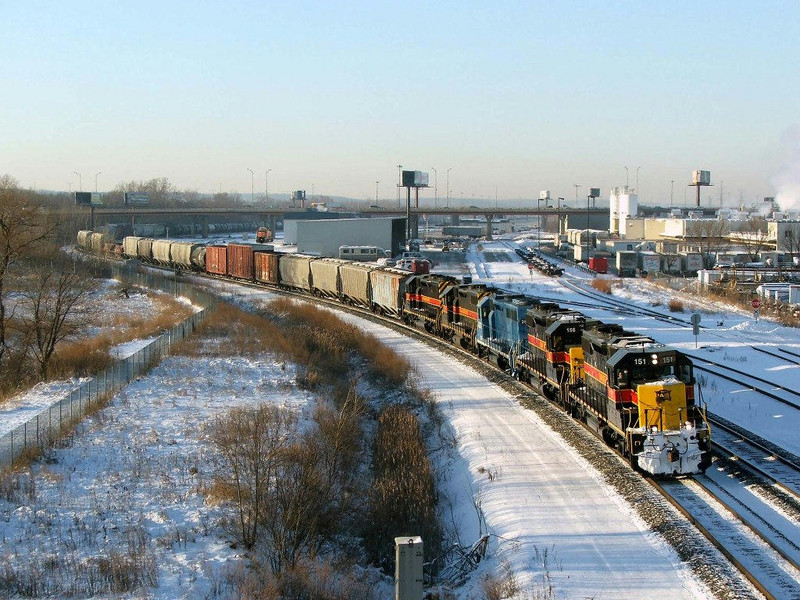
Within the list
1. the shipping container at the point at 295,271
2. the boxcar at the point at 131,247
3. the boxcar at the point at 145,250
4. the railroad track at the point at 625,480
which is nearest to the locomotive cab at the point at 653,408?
the railroad track at the point at 625,480

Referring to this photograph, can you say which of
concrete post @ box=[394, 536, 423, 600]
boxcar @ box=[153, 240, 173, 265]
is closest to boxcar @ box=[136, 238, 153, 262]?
boxcar @ box=[153, 240, 173, 265]

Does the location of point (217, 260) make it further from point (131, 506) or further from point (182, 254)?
point (131, 506)

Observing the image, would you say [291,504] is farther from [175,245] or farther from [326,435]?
[175,245]

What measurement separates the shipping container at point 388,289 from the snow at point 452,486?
11.8m

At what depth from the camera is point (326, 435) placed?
22375 mm

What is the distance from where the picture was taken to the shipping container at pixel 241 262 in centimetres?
7038

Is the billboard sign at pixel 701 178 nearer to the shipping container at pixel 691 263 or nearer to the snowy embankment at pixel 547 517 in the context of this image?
the shipping container at pixel 691 263

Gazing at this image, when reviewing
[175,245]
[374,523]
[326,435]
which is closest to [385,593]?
[374,523]

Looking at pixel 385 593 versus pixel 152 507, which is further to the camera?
pixel 152 507

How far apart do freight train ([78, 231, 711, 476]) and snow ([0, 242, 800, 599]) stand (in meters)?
1.28

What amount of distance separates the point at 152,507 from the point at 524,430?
10643 millimetres

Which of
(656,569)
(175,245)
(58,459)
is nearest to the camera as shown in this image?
(656,569)

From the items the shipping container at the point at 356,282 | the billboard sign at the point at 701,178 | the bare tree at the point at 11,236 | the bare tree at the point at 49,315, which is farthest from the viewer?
the billboard sign at the point at 701,178

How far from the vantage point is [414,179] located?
449 ft
